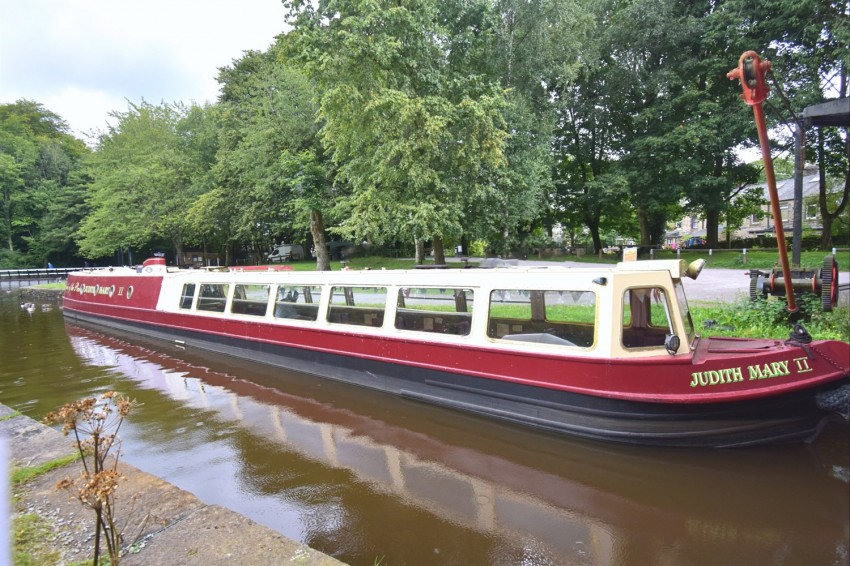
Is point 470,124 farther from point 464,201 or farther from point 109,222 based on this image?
point 109,222

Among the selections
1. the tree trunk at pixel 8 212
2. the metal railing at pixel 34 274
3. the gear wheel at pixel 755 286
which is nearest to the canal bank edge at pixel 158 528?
the gear wheel at pixel 755 286

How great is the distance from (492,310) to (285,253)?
36.9 metres

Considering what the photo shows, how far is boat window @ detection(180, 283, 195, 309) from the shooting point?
42.0 feet

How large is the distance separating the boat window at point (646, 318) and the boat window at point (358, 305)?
3852 millimetres

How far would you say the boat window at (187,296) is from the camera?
12797 millimetres

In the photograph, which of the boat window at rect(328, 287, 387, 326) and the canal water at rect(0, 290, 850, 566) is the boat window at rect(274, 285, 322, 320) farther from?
the canal water at rect(0, 290, 850, 566)

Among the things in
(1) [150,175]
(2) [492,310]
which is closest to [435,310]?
(2) [492,310]

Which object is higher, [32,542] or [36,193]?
[36,193]

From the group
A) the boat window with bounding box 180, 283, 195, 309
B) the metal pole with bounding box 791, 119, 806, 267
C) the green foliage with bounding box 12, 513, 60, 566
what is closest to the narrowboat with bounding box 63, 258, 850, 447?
the metal pole with bounding box 791, 119, 806, 267

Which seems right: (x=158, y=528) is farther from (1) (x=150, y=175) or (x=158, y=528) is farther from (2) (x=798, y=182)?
(1) (x=150, y=175)

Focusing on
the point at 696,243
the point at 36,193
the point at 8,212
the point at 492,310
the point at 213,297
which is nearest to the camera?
the point at 492,310

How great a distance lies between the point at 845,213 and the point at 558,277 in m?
22.4

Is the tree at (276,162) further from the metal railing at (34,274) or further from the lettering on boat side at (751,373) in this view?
the metal railing at (34,274)

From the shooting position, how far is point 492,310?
6.66m
